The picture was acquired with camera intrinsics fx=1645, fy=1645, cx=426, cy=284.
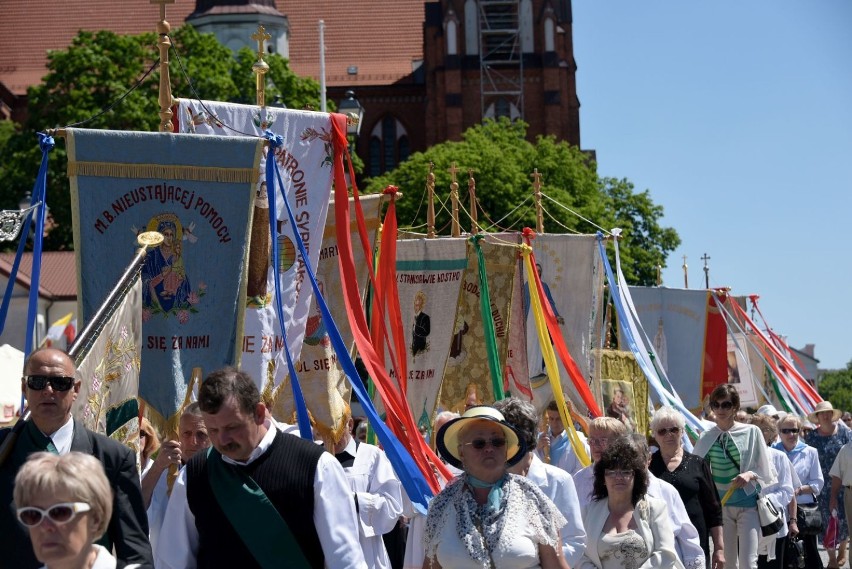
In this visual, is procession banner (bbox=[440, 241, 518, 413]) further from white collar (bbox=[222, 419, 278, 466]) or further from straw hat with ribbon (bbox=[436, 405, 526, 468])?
white collar (bbox=[222, 419, 278, 466])

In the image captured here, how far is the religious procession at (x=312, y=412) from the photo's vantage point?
573cm

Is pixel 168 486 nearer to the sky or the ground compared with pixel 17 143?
nearer to the ground

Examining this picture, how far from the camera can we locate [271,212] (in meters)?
10.5

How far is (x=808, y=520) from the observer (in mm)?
15219

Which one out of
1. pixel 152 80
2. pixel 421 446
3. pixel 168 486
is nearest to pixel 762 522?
pixel 421 446

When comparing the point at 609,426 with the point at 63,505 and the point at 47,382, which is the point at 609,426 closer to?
the point at 47,382

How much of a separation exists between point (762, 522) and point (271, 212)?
171 inches

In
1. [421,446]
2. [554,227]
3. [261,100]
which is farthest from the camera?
[554,227]

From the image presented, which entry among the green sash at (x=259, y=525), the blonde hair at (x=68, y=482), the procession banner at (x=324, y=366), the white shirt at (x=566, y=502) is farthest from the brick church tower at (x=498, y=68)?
the blonde hair at (x=68, y=482)

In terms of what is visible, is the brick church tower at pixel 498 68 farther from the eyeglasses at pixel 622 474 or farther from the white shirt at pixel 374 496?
the eyeglasses at pixel 622 474

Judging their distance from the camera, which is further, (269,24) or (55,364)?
(269,24)

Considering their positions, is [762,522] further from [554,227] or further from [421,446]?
[554,227]

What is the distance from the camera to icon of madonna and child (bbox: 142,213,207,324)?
10.0 metres

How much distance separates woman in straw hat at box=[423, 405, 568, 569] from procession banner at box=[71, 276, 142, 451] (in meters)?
1.92
